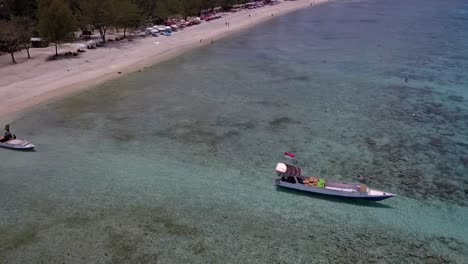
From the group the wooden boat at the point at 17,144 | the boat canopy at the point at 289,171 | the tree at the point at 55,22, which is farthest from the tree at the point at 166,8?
the boat canopy at the point at 289,171

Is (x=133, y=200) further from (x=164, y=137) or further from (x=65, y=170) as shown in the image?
(x=164, y=137)

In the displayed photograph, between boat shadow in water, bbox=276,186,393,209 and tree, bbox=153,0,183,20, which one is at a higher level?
tree, bbox=153,0,183,20

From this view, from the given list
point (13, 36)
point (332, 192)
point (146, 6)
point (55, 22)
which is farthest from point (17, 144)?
point (146, 6)

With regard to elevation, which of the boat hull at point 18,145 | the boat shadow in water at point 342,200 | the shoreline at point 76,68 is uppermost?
the shoreline at point 76,68

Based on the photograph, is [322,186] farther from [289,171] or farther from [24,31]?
[24,31]

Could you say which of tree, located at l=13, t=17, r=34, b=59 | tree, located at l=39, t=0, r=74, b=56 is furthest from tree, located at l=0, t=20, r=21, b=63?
tree, located at l=39, t=0, r=74, b=56

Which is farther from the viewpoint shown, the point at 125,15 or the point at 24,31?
the point at 125,15

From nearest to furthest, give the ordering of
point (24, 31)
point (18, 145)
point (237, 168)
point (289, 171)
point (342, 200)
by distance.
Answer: point (342, 200) → point (289, 171) → point (237, 168) → point (18, 145) → point (24, 31)

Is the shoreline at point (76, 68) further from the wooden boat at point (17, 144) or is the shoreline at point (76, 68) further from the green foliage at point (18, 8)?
the green foliage at point (18, 8)

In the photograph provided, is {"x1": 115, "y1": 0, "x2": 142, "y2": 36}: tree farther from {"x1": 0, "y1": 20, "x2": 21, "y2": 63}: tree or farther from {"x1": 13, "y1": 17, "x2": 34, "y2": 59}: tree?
{"x1": 0, "y1": 20, "x2": 21, "y2": 63}: tree
